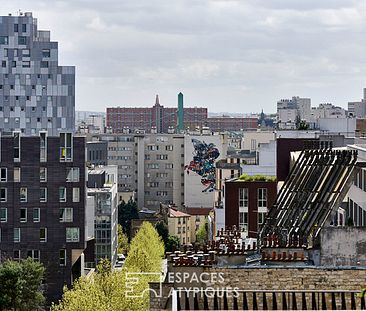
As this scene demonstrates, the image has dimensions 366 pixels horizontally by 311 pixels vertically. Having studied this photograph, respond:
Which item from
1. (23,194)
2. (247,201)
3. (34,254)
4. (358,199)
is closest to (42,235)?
(34,254)

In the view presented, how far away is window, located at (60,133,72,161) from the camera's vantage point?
268ft

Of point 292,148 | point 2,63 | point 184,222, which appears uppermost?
point 2,63

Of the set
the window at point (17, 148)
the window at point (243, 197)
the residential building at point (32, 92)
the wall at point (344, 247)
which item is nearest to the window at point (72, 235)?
the window at point (17, 148)

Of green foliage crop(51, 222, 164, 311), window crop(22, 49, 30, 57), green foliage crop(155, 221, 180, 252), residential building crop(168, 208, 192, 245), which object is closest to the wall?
green foliage crop(51, 222, 164, 311)

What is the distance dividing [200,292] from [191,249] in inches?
232

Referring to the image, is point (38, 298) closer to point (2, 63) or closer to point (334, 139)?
point (334, 139)

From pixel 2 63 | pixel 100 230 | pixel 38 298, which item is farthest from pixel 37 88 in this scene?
pixel 38 298

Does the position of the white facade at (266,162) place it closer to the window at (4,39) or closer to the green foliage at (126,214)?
the green foliage at (126,214)

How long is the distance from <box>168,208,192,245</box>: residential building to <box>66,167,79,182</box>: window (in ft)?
254

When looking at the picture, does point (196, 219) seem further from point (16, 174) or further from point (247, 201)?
point (247, 201)

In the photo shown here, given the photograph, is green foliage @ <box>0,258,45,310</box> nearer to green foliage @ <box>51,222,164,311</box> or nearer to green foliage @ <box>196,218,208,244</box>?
green foliage @ <box>51,222,164,311</box>

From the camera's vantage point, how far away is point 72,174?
81750 millimetres

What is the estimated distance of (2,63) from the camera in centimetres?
16538

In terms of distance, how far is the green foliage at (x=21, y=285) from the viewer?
72312mm
